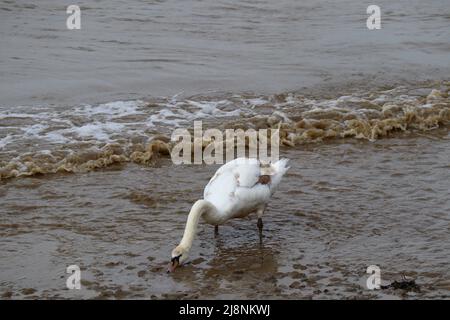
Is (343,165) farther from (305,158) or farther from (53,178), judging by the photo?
(53,178)

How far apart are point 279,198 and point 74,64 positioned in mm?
7537

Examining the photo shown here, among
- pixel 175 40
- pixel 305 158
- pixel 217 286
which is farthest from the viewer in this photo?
pixel 175 40

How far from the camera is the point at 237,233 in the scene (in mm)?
7707

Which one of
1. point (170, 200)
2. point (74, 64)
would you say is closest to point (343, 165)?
point (170, 200)

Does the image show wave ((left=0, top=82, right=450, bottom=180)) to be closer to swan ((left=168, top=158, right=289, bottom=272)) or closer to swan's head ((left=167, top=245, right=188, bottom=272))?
swan ((left=168, top=158, right=289, bottom=272))

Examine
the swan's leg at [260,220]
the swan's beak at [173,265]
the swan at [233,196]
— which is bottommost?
the swan's beak at [173,265]

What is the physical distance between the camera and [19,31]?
17.2m

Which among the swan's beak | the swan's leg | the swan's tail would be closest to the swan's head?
the swan's beak

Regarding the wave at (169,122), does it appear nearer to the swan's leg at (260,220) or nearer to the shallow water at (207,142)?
the shallow water at (207,142)

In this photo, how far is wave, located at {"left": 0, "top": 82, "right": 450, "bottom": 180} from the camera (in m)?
10.2

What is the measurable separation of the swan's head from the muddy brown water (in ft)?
0.20

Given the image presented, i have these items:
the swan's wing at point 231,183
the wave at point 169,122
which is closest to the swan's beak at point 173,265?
the swan's wing at point 231,183

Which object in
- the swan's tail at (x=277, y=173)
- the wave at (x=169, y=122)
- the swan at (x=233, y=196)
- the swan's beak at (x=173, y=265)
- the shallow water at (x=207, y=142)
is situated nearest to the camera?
the swan's beak at (x=173, y=265)

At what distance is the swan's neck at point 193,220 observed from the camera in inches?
265
